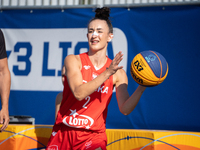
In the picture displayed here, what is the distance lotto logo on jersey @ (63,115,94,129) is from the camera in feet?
7.30

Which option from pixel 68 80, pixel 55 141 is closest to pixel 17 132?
pixel 55 141

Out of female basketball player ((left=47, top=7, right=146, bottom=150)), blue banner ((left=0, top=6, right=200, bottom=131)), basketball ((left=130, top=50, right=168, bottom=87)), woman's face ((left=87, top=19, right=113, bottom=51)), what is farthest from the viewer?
blue banner ((left=0, top=6, right=200, bottom=131))

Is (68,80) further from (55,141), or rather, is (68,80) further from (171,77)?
(171,77)

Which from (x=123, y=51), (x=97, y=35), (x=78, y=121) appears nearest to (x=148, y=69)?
(x=97, y=35)

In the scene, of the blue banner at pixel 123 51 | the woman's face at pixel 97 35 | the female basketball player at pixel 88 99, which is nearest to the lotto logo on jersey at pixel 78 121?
the female basketball player at pixel 88 99

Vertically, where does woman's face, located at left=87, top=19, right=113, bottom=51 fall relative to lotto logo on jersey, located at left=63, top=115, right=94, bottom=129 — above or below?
above

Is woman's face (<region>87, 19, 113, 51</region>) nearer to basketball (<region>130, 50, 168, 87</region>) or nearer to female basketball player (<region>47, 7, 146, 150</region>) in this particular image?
female basketball player (<region>47, 7, 146, 150</region>)

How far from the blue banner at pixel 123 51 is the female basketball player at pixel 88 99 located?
7.14 ft

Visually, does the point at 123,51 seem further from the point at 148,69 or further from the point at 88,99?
the point at 88,99

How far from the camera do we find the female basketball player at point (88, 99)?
2.13 m

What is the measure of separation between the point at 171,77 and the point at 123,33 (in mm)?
1284

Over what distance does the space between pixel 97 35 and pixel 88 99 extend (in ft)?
2.22

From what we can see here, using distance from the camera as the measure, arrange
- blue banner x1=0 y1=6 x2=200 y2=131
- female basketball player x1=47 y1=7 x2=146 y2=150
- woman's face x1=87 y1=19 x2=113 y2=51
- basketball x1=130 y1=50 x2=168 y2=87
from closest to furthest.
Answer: female basketball player x1=47 y1=7 x2=146 y2=150
basketball x1=130 y1=50 x2=168 y2=87
woman's face x1=87 y1=19 x2=113 y2=51
blue banner x1=0 y1=6 x2=200 y2=131

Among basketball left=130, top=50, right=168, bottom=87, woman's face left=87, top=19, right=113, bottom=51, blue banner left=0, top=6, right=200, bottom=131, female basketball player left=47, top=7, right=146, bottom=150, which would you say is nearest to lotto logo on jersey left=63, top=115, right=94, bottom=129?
female basketball player left=47, top=7, right=146, bottom=150
